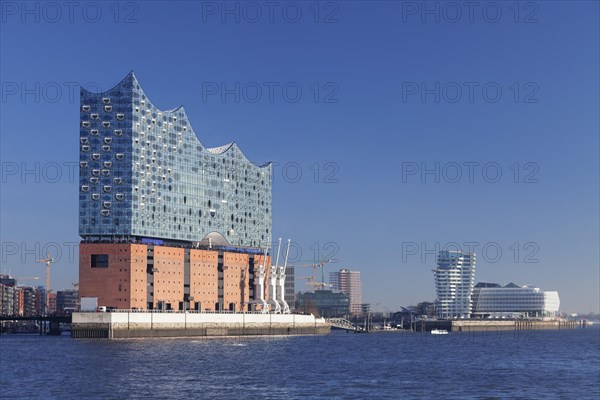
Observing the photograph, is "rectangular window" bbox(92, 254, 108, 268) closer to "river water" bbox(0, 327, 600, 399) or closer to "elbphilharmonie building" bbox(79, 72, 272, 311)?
"elbphilharmonie building" bbox(79, 72, 272, 311)

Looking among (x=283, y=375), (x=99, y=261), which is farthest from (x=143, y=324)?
(x=283, y=375)

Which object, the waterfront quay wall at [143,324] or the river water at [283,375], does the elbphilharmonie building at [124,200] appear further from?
the river water at [283,375]

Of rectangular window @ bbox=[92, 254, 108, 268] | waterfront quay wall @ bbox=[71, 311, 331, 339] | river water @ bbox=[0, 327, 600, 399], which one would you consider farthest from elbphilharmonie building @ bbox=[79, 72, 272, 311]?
river water @ bbox=[0, 327, 600, 399]

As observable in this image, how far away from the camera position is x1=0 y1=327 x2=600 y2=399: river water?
2923 inches

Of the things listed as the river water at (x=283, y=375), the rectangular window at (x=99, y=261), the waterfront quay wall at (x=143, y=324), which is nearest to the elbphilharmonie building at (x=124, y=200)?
the rectangular window at (x=99, y=261)

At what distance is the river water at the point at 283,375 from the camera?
74250mm

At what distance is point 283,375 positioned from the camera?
89938 mm

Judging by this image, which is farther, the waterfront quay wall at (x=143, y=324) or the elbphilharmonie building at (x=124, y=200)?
the elbphilharmonie building at (x=124, y=200)

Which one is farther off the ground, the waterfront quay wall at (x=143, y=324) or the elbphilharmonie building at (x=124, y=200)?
the elbphilharmonie building at (x=124, y=200)

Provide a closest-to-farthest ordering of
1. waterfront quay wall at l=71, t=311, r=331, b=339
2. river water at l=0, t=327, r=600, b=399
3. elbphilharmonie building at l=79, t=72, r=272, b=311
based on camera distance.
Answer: river water at l=0, t=327, r=600, b=399
waterfront quay wall at l=71, t=311, r=331, b=339
elbphilharmonie building at l=79, t=72, r=272, b=311

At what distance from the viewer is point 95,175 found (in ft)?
597

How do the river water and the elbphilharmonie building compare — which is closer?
the river water

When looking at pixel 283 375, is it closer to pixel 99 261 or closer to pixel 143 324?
pixel 143 324

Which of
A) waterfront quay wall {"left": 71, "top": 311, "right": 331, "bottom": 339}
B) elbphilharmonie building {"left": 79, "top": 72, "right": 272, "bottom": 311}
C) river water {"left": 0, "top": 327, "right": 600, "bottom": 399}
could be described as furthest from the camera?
elbphilharmonie building {"left": 79, "top": 72, "right": 272, "bottom": 311}
